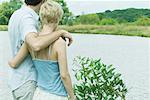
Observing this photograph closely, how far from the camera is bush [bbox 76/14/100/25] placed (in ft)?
21.5

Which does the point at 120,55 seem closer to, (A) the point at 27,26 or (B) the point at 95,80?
(B) the point at 95,80

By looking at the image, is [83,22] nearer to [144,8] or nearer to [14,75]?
[144,8]

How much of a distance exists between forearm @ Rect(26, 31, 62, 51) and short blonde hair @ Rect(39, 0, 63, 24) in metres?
0.06

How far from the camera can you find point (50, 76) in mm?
1950

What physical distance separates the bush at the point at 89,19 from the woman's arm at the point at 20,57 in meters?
4.50

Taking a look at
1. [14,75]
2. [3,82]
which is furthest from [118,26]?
[14,75]

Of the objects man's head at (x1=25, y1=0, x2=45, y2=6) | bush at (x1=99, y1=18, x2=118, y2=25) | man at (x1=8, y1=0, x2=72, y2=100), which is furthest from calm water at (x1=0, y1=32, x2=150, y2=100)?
→ man's head at (x1=25, y1=0, x2=45, y2=6)

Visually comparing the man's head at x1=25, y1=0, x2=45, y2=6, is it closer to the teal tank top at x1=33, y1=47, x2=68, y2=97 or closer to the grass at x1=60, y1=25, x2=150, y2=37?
the teal tank top at x1=33, y1=47, x2=68, y2=97

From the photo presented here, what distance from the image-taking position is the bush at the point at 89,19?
6.55m

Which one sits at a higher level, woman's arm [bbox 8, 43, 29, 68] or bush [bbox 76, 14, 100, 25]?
woman's arm [bbox 8, 43, 29, 68]

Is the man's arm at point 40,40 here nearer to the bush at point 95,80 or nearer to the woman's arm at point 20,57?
the woman's arm at point 20,57

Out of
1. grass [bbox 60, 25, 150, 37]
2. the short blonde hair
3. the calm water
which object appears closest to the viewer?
the short blonde hair


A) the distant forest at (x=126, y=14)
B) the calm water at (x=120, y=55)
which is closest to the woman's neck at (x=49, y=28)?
the calm water at (x=120, y=55)

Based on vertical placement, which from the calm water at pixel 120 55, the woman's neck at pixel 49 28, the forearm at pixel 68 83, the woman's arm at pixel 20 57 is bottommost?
the calm water at pixel 120 55
